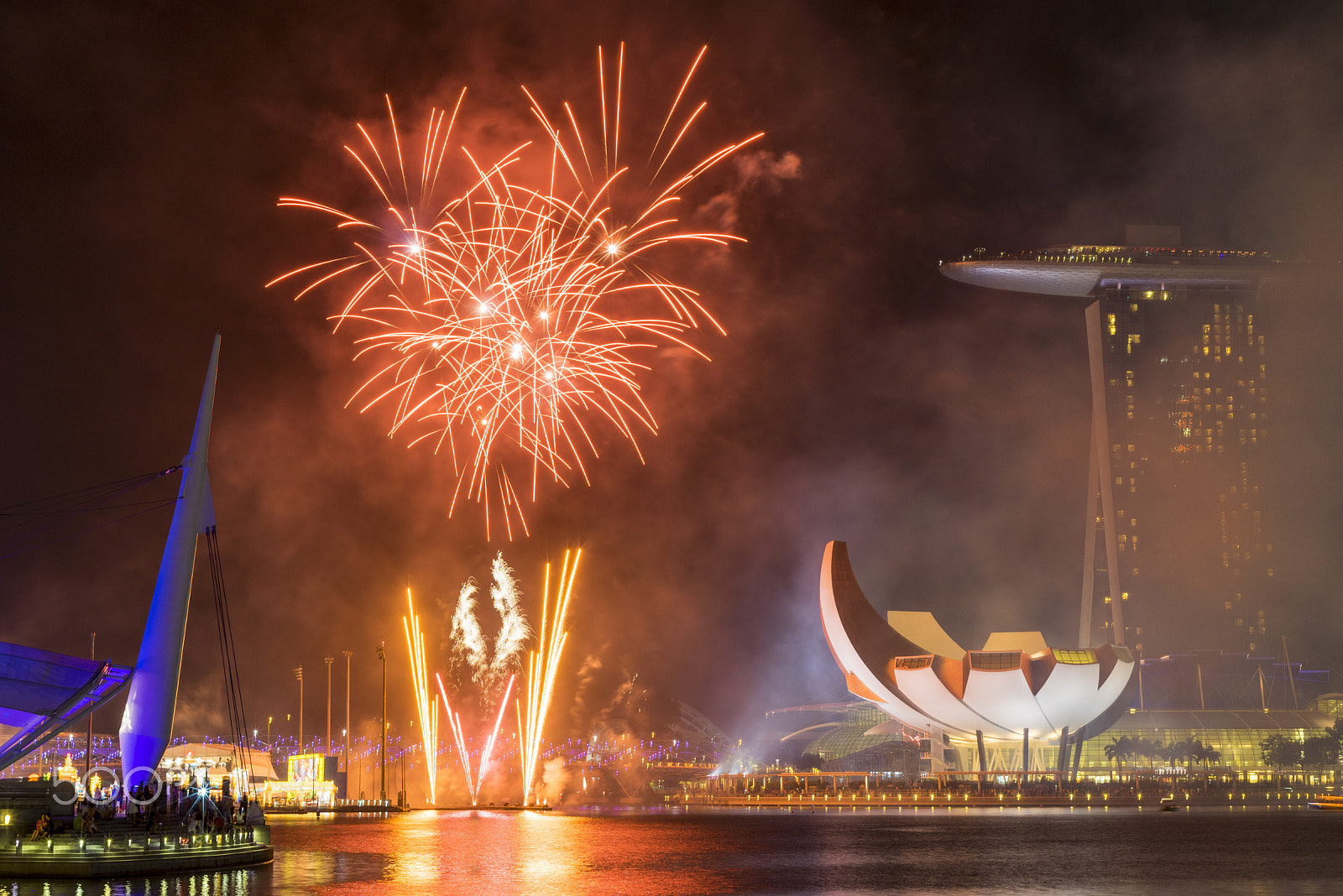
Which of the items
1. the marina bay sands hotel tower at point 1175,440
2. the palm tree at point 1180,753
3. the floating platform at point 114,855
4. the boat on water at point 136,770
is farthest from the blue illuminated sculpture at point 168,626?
the marina bay sands hotel tower at point 1175,440

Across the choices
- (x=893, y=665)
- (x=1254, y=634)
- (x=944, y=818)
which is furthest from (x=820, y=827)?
(x=1254, y=634)

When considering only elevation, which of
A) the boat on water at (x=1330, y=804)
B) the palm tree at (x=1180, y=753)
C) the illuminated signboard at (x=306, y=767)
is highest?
the illuminated signboard at (x=306, y=767)

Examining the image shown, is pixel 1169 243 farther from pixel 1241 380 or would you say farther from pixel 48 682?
pixel 48 682

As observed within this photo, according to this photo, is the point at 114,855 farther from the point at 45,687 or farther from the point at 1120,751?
the point at 1120,751

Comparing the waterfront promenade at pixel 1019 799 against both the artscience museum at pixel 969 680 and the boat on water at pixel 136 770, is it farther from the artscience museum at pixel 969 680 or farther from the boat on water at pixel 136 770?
the boat on water at pixel 136 770

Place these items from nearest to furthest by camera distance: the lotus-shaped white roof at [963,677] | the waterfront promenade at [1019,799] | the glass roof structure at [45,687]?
the glass roof structure at [45,687]
the lotus-shaped white roof at [963,677]
the waterfront promenade at [1019,799]

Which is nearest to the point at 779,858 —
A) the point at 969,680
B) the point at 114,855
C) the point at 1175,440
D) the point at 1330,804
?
the point at 114,855
